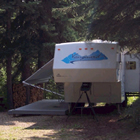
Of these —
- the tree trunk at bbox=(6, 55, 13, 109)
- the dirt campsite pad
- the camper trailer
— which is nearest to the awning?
the dirt campsite pad

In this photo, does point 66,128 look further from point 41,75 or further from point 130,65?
point 130,65

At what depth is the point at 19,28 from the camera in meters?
13.3

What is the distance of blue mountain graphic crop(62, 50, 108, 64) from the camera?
29.9 feet

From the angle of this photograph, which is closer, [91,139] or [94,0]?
[91,139]

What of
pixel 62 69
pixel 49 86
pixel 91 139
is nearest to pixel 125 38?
pixel 62 69

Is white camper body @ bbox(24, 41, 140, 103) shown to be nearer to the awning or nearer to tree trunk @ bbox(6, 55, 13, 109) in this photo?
the awning

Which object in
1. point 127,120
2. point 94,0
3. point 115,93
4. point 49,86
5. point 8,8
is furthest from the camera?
point 49,86

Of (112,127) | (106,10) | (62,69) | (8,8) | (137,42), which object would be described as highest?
(8,8)

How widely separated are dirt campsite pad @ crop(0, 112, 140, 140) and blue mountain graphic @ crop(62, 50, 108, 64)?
2239mm

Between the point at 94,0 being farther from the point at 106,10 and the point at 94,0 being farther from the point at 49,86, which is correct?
the point at 49,86

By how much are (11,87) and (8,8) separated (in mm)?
4112

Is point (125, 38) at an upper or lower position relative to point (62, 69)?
upper

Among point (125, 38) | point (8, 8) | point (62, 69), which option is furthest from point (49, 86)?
point (125, 38)

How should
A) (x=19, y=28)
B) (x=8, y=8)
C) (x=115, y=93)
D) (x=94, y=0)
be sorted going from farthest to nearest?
(x=19, y=28) < (x=8, y=8) < (x=115, y=93) < (x=94, y=0)
